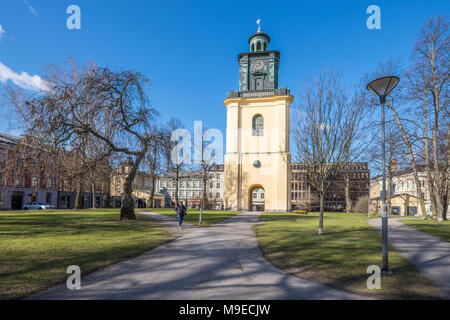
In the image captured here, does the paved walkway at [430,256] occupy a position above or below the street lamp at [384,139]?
below

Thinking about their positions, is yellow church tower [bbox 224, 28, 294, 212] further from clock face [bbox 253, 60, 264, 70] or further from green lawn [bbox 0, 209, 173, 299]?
green lawn [bbox 0, 209, 173, 299]

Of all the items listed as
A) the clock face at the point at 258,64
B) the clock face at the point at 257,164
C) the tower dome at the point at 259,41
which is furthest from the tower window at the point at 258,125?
the tower dome at the point at 259,41

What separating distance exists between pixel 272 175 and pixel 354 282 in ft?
101

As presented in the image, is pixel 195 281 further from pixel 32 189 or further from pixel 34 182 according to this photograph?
pixel 34 182

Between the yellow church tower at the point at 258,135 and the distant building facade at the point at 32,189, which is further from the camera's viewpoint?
the yellow church tower at the point at 258,135

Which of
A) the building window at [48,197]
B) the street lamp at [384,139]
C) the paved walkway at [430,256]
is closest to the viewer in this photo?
the paved walkway at [430,256]

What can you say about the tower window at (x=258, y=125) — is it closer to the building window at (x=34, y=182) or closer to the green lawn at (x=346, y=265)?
the green lawn at (x=346, y=265)

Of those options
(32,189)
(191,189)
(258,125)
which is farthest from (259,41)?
(191,189)

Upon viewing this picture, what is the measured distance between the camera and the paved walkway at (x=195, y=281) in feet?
15.3

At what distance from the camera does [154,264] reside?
6.70 m

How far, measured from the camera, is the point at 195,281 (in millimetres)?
5430

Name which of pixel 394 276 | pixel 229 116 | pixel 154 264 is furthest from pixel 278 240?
pixel 229 116

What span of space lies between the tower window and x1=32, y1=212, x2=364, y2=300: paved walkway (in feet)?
100

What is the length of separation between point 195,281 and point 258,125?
3380cm
